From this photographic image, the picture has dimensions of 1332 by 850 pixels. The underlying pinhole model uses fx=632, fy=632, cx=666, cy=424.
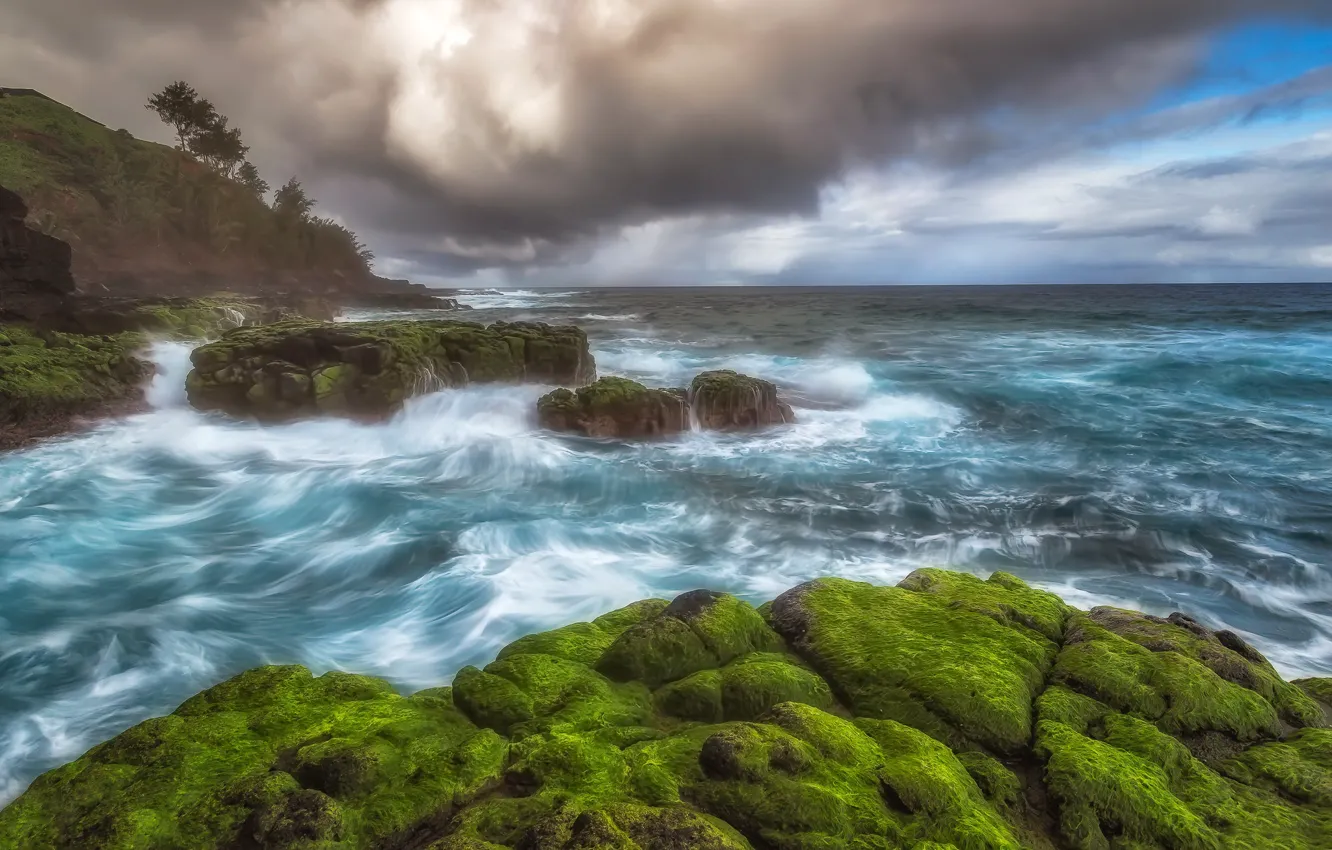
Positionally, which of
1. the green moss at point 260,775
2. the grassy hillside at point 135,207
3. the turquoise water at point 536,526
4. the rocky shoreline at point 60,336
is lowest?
the turquoise water at point 536,526

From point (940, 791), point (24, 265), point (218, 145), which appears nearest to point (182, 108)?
point (218, 145)

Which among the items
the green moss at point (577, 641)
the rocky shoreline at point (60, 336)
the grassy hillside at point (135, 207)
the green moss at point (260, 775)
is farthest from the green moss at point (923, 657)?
the grassy hillside at point (135, 207)

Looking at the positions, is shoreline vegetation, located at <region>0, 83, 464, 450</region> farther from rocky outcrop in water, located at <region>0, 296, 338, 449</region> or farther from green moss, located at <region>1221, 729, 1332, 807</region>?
green moss, located at <region>1221, 729, 1332, 807</region>

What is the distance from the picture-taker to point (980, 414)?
21781mm

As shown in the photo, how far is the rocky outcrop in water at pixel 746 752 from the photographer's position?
Answer: 10.8ft

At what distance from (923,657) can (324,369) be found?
59.2ft

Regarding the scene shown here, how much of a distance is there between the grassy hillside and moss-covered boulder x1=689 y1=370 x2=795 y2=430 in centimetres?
5054

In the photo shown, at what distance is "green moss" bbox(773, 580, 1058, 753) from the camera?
4.27m

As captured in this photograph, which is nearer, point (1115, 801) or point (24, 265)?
point (1115, 801)

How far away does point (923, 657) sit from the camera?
486 cm

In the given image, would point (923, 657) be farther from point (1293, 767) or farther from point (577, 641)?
point (577, 641)

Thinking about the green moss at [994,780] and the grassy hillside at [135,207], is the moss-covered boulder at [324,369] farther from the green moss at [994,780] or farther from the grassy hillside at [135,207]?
the grassy hillside at [135,207]

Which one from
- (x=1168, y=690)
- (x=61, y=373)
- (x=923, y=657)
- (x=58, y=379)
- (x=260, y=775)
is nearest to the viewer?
(x=260, y=775)

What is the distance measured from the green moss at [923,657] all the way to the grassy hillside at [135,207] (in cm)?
5903
